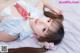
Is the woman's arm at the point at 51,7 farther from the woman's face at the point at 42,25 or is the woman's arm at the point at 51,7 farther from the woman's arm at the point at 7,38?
the woman's arm at the point at 7,38

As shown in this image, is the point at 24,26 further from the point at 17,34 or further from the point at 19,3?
the point at 19,3

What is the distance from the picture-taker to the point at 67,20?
1285mm

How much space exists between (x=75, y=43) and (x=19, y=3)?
444mm

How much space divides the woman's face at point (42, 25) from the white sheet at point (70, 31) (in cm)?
8

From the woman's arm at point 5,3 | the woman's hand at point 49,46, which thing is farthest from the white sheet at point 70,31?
the woman's arm at point 5,3

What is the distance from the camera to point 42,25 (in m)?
1.18

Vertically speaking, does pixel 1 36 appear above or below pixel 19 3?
below

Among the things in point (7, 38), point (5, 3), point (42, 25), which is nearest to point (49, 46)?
point (42, 25)

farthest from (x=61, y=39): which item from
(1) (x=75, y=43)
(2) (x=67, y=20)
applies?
(2) (x=67, y=20)

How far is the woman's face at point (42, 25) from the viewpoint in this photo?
1.15 m

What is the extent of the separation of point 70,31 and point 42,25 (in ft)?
0.60

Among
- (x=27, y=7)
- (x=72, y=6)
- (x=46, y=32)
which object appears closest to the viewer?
(x=46, y=32)

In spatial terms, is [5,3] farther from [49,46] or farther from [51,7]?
[49,46]

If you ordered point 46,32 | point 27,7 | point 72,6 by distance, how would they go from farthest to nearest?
point 72,6, point 27,7, point 46,32
